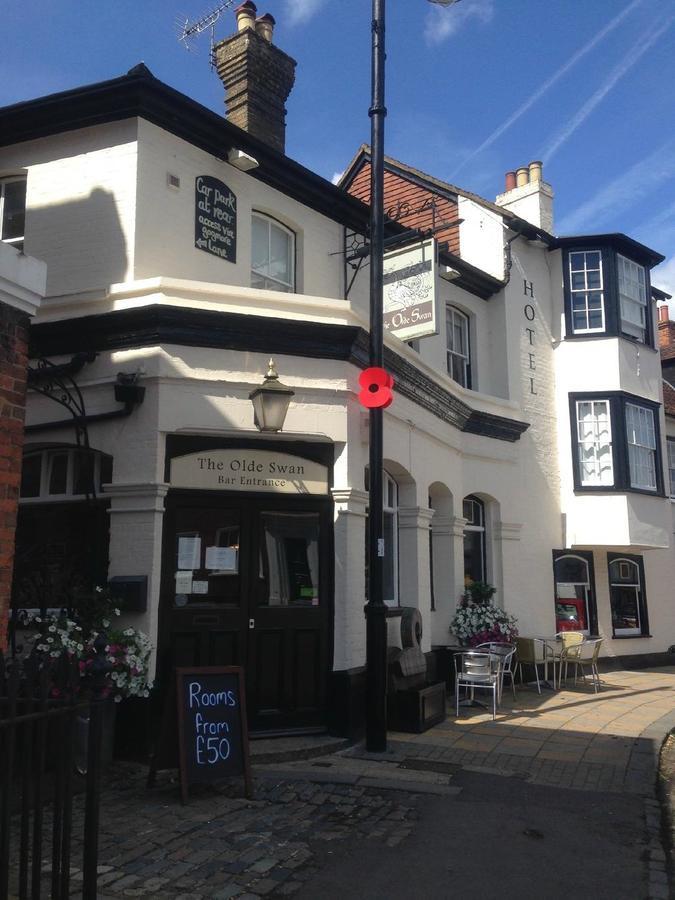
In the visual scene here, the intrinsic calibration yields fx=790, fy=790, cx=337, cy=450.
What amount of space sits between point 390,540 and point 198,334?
406 centimetres

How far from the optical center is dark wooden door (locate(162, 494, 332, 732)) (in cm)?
770

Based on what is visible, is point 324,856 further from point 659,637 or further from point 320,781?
point 659,637

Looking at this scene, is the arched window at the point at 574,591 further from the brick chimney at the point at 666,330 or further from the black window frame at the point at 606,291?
the brick chimney at the point at 666,330

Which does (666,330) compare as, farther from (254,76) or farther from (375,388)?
(375,388)

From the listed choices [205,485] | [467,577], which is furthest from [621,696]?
[205,485]

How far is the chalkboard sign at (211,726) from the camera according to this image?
19.7 feet

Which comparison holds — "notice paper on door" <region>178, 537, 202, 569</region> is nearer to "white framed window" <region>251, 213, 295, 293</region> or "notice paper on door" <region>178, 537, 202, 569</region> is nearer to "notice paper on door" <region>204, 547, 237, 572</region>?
"notice paper on door" <region>204, 547, 237, 572</region>

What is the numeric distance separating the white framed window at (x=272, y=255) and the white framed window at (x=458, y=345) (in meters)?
4.03

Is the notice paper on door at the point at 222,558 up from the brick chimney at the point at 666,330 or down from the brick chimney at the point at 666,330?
down

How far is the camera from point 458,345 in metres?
14.1

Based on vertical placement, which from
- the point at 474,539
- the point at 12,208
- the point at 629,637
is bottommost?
the point at 629,637

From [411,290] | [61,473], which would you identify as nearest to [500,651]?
[411,290]

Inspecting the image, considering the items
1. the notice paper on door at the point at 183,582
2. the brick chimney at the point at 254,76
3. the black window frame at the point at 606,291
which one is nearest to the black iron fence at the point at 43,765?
the notice paper on door at the point at 183,582

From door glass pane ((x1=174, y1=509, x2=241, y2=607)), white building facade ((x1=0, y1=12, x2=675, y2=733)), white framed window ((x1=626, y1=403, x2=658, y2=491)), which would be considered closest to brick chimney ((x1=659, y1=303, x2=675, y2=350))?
white framed window ((x1=626, y1=403, x2=658, y2=491))
